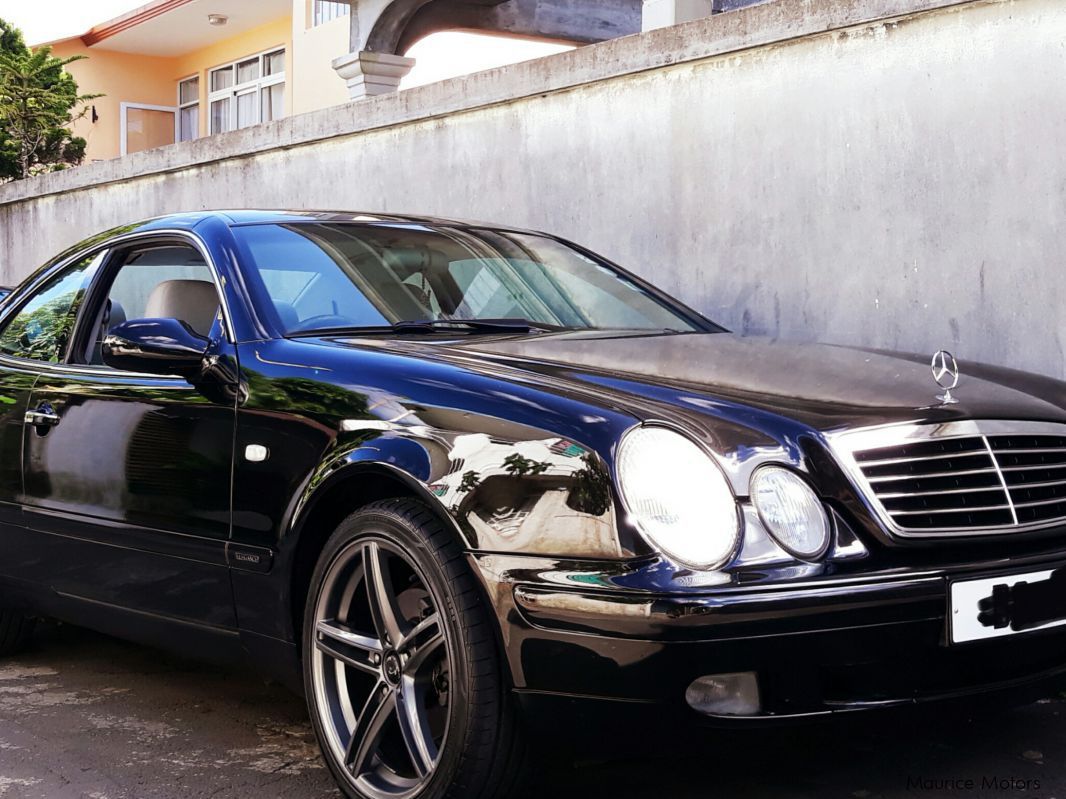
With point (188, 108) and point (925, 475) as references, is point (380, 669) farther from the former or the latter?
point (188, 108)

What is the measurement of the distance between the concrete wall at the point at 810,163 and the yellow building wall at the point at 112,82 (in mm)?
21717

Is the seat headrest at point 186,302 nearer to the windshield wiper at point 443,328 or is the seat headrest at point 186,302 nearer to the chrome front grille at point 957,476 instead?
the windshield wiper at point 443,328

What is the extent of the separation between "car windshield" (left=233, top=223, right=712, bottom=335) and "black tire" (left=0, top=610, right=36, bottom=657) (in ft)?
5.36

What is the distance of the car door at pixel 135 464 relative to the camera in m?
3.52

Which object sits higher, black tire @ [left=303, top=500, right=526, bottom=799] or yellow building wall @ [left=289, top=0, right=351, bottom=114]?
yellow building wall @ [left=289, top=0, right=351, bottom=114]

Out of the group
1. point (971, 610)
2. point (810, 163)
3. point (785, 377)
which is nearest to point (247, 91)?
point (810, 163)

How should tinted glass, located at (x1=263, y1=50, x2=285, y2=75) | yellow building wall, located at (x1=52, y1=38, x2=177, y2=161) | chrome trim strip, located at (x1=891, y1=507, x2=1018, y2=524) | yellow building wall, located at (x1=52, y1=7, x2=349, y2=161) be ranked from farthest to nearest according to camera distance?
yellow building wall, located at (x1=52, y1=38, x2=177, y2=161) → tinted glass, located at (x1=263, y1=50, x2=285, y2=75) → yellow building wall, located at (x1=52, y1=7, x2=349, y2=161) → chrome trim strip, located at (x1=891, y1=507, x2=1018, y2=524)

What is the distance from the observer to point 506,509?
2744 mm

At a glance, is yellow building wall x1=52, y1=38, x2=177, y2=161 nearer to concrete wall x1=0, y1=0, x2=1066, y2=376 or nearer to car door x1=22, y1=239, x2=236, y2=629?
concrete wall x1=0, y1=0, x2=1066, y2=376

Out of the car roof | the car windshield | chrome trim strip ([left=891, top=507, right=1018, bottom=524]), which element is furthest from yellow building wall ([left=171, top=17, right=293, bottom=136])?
chrome trim strip ([left=891, top=507, right=1018, bottom=524])

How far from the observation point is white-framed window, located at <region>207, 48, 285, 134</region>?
25031 mm

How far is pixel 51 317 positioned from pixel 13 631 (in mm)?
1058

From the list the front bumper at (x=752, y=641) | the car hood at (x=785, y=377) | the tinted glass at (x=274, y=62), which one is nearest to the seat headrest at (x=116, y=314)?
the car hood at (x=785, y=377)

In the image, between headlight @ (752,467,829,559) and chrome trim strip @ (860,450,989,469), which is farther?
chrome trim strip @ (860,450,989,469)
